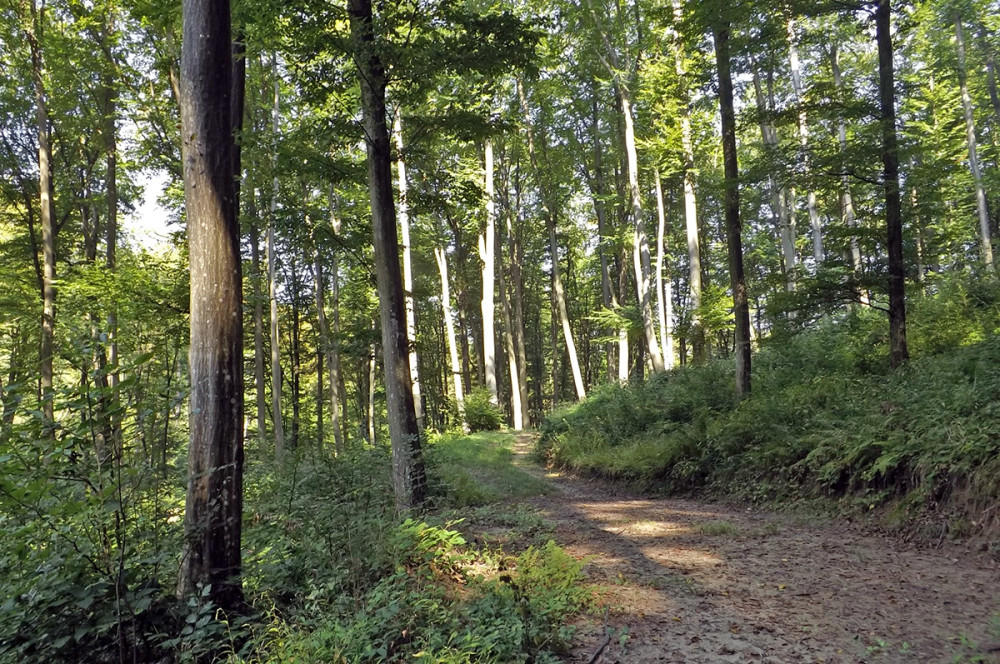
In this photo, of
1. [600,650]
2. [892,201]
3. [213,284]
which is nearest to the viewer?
[600,650]

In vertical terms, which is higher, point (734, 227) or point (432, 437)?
point (734, 227)

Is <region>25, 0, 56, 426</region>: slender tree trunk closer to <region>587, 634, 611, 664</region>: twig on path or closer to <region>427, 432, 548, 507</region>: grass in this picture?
<region>427, 432, 548, 507</region>: grass

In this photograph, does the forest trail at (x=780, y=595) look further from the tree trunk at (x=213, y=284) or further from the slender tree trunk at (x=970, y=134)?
the slender tree trunk at (x=970, y=134)

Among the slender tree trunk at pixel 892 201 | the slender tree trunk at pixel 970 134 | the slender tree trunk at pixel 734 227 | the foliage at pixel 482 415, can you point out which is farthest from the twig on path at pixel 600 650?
the slender tree trunk at pixel 970 134

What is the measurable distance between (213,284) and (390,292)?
3.07 m

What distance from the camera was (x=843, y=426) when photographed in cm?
753

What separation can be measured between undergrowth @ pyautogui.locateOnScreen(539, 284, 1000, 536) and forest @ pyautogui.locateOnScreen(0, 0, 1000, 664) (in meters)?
0.05

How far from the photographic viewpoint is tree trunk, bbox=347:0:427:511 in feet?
22.3

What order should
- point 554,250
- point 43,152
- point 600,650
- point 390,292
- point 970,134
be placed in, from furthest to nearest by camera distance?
point 554,250, point 970,134, point 43,152, point 390,292, point 600,650

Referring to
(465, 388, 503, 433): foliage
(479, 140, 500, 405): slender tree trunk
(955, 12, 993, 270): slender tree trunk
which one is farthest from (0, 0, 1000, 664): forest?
(955, 12, 993, 270): slender tree trunk

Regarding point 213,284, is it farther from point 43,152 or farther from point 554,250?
point 554,250

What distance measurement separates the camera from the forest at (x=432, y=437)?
3203 mm

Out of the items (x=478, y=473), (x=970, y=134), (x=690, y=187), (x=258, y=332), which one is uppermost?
(x=970, y=134)

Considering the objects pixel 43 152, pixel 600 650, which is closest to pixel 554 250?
pixel 43 152
